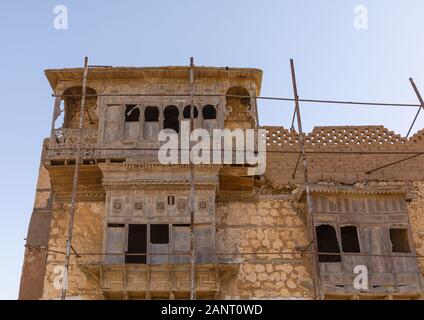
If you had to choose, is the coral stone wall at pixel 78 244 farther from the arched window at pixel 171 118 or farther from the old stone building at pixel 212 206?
the arched window at pixel 171 118

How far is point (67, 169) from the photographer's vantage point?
18719 millimetres

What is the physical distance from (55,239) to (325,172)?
8.52 metres

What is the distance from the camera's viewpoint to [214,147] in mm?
19250

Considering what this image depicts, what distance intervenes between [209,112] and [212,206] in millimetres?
3375

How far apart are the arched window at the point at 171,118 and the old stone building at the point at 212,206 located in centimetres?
A: 5

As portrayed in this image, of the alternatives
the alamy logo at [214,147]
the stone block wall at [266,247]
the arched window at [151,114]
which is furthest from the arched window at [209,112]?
the stone block wall at [266,247]

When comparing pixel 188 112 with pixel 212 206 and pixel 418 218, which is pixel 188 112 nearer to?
pixel 212 206

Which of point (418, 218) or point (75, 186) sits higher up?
point (75, 186)

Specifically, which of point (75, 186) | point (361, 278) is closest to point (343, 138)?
point (361, 278)

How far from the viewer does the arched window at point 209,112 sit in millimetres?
20203
